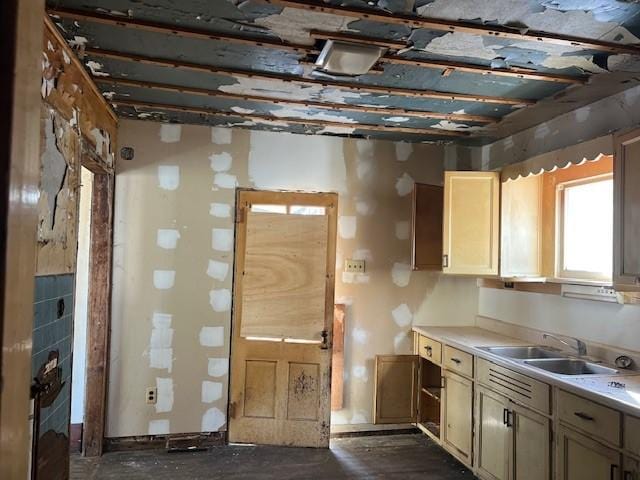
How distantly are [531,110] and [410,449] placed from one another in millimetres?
2657

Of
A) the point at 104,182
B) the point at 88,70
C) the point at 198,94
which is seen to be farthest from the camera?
the point at 104,182


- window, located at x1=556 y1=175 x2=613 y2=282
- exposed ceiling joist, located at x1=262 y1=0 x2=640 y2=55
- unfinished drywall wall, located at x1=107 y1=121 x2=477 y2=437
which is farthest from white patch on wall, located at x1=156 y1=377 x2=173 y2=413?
window, located at x1=556 y1=175 x2=613 y2=282

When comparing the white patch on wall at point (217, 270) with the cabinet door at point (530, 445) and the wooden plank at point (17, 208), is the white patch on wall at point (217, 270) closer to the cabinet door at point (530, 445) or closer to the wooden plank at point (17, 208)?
the cabinet door at point (530, 445)

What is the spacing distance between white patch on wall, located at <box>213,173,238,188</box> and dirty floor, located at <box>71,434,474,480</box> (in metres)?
2.04

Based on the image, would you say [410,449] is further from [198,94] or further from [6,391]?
[6,391]

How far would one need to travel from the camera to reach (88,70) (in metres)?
2.68

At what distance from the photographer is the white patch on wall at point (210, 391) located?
3691mm

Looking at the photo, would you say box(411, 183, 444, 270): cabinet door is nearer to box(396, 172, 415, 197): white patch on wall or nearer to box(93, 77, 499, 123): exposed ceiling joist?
box(396, 172, 415, 197): white patch on wall

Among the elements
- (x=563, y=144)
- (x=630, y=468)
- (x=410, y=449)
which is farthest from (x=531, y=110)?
(x=410, y=449)

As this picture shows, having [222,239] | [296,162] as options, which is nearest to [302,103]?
[296,162]

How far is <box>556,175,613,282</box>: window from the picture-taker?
309 cm

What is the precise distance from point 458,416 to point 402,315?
0.97 metres

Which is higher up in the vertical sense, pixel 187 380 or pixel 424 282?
pixel 424 282

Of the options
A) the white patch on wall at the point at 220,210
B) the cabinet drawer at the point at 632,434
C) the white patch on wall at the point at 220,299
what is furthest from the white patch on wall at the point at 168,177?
the cabinet drawer at the point at 632,434
